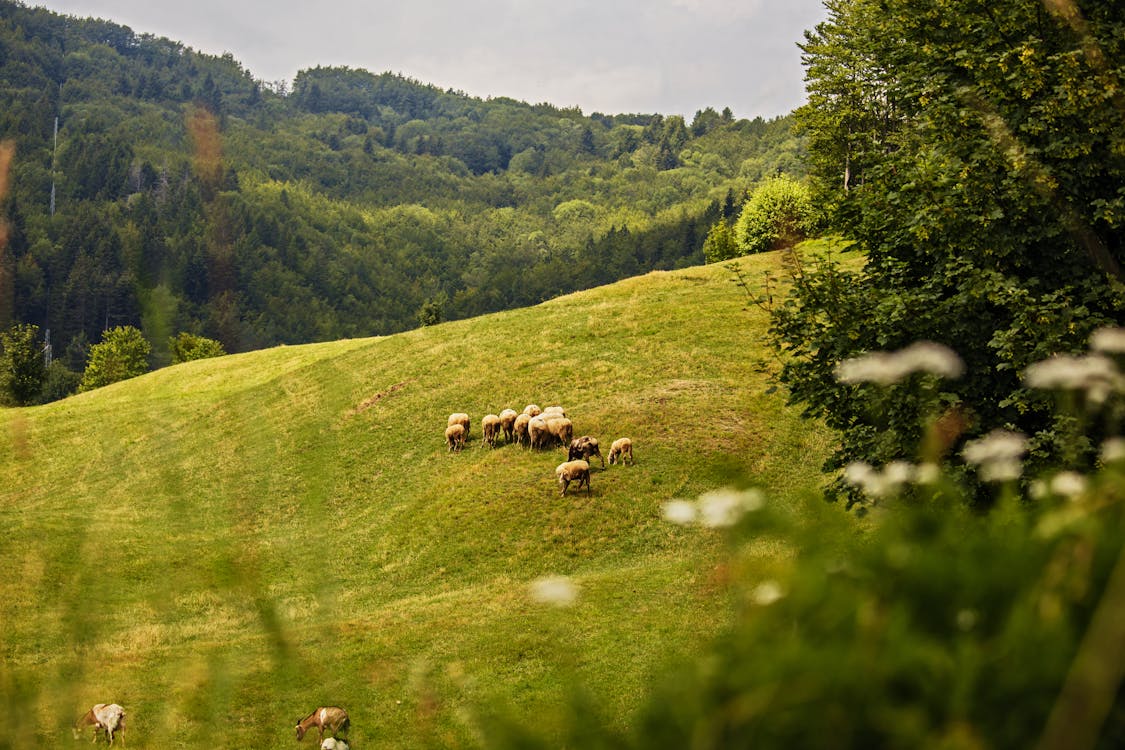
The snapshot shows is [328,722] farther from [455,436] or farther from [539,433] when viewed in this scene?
[455,436]

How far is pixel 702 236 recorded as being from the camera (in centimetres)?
18512

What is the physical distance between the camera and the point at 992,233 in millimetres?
13758

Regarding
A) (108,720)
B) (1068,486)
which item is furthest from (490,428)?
(1068,486)

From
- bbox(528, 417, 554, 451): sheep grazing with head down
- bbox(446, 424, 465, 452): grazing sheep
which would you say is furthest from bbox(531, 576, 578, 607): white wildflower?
bbox(446, 424, 465, 452): grazing sheep

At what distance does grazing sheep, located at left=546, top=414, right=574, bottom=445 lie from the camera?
35688 millimetres

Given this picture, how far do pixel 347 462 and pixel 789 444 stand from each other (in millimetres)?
20521

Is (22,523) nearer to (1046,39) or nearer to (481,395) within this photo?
(481,395)

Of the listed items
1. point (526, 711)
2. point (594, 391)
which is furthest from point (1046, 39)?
point (594, 391)

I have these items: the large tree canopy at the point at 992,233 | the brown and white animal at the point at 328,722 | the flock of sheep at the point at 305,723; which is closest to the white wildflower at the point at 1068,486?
the large tree canopy at the point at 992,233

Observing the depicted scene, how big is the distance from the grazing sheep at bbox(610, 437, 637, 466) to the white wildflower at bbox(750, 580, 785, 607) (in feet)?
101

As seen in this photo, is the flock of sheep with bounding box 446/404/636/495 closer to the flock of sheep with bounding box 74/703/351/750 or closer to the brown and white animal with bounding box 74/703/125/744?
the flock of sheep with bounding box 74/703/351/750

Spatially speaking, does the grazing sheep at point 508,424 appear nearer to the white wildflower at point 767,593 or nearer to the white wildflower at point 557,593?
the white wildflower at point 557,593

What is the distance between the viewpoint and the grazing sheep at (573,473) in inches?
1206

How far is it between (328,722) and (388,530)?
1776cm
